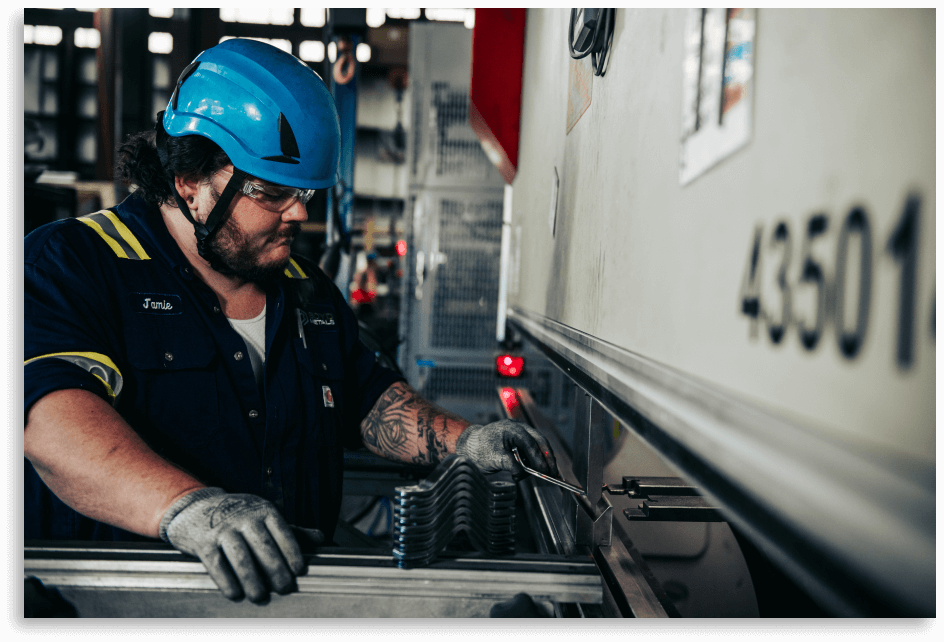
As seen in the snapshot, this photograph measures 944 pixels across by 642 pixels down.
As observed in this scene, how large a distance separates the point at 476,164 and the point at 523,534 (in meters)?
2.35

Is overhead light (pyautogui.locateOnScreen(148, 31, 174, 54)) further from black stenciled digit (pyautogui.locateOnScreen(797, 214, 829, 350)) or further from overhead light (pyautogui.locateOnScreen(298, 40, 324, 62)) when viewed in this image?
black stenciled digit (pyautogui.locateOnScreen(797, 214, 829, 350))

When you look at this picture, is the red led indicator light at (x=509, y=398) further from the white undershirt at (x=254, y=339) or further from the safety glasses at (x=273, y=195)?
the safety glasses at (x=273, y=195)

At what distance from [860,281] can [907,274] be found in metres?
0.03

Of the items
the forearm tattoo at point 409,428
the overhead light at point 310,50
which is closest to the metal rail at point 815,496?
the forearm tattoo at point 409,428

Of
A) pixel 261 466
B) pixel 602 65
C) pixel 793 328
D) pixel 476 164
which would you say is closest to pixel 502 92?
pixel 476 164

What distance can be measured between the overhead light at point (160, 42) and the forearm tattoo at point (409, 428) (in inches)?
461

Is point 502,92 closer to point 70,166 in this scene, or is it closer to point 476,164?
point 476,164

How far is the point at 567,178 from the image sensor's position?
153cm

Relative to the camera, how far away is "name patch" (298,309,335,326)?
150 centimetres

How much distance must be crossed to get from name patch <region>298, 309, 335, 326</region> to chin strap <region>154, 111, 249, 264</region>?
24 centimetres

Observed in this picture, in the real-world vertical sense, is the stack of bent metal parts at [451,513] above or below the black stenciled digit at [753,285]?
below

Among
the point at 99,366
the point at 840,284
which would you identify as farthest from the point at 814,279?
the point at 99,366

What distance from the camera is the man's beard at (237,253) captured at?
1292 millimetres

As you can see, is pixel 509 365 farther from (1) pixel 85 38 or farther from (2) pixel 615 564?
(1) pixel 85 38
